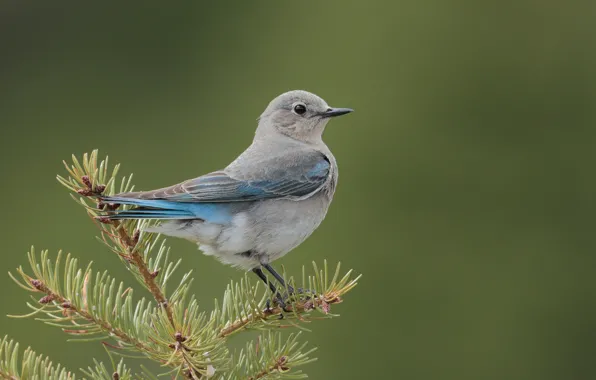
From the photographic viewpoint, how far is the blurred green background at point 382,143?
6.74 meters

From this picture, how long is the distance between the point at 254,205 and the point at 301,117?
121 centimetres

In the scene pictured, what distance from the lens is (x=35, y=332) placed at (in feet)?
22.8

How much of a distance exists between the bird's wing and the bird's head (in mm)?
425

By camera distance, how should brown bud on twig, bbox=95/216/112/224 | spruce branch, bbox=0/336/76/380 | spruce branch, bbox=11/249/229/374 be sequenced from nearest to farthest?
spruce branch, bbox=0/336/76/380 < spruce branch, bbox=11/249/229/374 < brown bud on twig, bbox=95/216/112/224

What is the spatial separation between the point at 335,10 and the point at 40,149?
3011 millimetres

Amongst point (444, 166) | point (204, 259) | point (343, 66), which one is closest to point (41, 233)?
point (204, 259)

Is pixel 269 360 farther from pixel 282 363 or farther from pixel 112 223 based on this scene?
pixel 112 223

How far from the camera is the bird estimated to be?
462 cm

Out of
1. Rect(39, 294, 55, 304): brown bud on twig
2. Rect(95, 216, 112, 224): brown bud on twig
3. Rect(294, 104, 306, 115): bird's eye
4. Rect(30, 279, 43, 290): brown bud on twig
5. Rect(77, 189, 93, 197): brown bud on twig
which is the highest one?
Rect(294, 104, 306, 115): bird's eye

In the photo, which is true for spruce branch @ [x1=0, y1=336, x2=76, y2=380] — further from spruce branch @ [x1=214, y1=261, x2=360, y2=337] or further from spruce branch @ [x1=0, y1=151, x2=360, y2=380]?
spruce branch @ [x1=214, y1=261, x2=360, y2=337]

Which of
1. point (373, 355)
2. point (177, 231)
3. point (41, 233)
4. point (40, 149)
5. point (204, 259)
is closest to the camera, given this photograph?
point (177, 231)

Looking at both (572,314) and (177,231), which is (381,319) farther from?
(177,231)

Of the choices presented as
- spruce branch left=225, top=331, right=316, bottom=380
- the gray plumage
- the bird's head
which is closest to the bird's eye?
the bird's head

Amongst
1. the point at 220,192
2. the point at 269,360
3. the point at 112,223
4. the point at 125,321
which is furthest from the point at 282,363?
the point at 220,192
